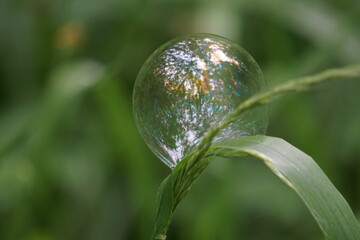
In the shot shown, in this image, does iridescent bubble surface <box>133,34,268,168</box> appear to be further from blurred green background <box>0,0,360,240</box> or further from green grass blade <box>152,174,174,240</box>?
blurred green background <box>0,0,360,240</box>

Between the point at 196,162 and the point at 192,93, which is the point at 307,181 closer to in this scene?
the point at 196,162

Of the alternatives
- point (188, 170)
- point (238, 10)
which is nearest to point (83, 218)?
point (238, 10)

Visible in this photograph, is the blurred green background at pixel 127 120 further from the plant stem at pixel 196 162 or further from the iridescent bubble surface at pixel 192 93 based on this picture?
the plant stem at pixel 196 162

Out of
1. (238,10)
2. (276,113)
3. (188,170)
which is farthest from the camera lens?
(238,10)

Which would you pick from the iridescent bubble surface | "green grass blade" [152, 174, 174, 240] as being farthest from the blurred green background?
"green grass blade" [152, 174, 174, 240]

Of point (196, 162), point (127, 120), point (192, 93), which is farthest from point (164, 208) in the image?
point (127, 120)

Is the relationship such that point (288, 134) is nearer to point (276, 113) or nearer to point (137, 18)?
point (276, 113)

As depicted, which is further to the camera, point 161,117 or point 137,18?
point 137,18

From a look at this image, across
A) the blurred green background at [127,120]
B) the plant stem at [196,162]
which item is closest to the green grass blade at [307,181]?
the plant stem at [196,162]
